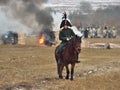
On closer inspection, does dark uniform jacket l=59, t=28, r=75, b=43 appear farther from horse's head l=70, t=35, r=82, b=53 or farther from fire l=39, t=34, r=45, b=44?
fire l=39, t=34, r=45, b=44

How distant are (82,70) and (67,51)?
22.6 ft

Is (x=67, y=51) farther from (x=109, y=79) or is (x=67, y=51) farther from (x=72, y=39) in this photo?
(x=109, y=79)

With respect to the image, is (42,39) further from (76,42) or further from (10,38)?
(76,42)

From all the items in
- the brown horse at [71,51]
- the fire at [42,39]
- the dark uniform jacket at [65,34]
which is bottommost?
the fire at [42,39]

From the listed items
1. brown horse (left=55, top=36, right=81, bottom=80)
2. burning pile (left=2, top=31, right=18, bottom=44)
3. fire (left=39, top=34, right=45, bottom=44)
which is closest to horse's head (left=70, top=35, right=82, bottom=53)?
brown horse (left=55, top=36, right=81, bottom=80)

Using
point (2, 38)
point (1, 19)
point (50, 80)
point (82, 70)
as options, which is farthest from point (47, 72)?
point (2, 38)

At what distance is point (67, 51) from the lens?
24.4 metres

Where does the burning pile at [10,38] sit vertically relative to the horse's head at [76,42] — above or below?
below

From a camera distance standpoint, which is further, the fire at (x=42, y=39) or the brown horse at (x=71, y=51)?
the fire at (x=42, y=39)

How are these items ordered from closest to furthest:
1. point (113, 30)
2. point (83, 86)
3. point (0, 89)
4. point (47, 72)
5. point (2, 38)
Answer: point (0, 89) < point (83, 86) < point (47, 72) < point (2, 38) < point (113, 30)

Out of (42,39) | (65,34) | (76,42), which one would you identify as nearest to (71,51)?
(76,42)

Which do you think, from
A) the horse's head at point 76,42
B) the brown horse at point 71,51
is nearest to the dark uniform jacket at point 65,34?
the brown horse at point 71,51

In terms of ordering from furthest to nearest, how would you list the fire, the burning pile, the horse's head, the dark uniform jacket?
the burning pile → the fire → the dark uniform jacket → the horse's head

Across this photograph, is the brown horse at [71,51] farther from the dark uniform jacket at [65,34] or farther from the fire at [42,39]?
the fire at [42,39]
